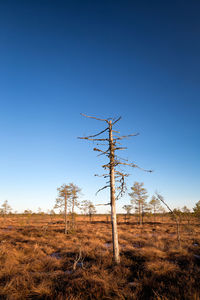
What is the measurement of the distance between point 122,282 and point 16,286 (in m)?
4.09

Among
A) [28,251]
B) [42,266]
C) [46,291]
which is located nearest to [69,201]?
[28,251]

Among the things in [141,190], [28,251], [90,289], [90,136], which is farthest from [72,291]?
[141,190]

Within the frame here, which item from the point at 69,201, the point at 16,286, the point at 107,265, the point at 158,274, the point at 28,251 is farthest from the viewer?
the point at 69,201

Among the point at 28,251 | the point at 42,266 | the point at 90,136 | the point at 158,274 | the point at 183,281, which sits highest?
the point at 90,136

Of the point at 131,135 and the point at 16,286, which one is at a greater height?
the point at 131,135

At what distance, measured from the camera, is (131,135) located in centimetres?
943

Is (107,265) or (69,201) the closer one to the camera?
(107,265)

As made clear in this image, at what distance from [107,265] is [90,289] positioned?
3515 mm

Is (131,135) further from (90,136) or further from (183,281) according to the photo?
(183,281)

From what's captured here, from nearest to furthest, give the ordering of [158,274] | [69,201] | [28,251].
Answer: [158,274] → [28,251] → [69,201]

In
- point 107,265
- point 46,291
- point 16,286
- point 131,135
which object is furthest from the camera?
point 131,135

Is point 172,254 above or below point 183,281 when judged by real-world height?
below

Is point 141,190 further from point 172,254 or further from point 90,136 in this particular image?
point 90,136

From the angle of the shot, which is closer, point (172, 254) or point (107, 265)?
point (107, 265)
